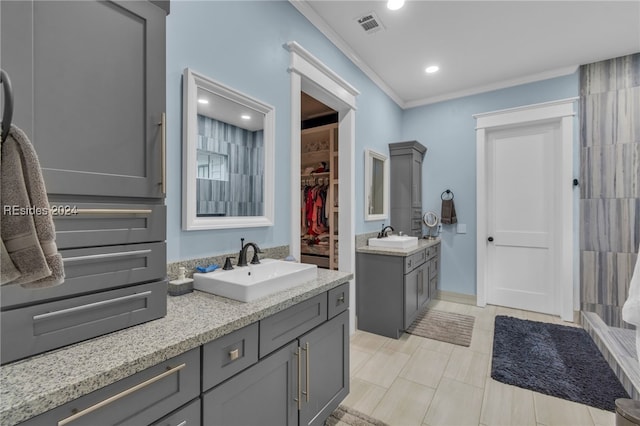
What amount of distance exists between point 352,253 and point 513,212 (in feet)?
7.61

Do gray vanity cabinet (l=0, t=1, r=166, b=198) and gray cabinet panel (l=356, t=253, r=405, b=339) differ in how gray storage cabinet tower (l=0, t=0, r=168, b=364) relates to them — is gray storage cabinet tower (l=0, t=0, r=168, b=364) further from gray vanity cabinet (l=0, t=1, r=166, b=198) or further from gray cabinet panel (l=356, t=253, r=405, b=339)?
gray cabinet panel (l=356, t=253, r=405, b=339)

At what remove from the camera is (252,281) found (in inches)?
57.6

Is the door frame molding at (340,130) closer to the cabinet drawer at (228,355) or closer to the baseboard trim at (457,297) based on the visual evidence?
the cabinet drawer at (228,355)

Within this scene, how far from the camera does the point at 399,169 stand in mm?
3830

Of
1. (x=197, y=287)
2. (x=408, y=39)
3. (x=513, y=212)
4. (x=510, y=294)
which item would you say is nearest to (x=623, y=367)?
(x=510, y=294)

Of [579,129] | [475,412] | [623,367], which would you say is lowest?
[475,412]

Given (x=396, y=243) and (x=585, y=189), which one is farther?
(x=585, y=189)

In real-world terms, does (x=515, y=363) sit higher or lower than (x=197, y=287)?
lower

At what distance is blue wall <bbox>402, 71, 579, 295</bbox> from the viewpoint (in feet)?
12.6

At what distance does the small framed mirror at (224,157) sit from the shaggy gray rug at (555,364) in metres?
2.28

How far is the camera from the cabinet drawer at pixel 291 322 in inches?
47.7

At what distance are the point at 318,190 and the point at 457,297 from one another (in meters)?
2.42

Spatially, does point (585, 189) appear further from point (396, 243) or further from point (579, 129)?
point (396, 243)

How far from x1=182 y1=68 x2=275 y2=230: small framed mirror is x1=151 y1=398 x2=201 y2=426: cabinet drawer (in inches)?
→ 32.8
